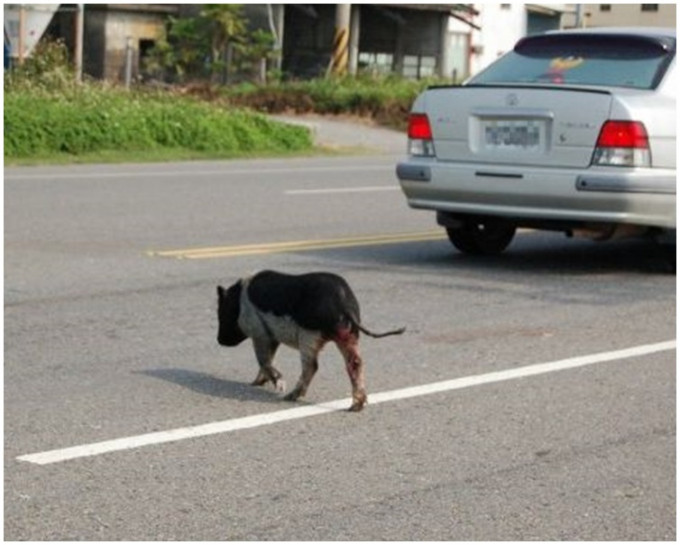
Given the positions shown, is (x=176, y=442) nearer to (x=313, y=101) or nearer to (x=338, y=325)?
(x=338, y=325)

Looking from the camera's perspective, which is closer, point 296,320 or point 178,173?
point 296,320

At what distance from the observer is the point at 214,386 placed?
763 cm

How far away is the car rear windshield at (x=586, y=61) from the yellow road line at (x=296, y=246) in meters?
1.69

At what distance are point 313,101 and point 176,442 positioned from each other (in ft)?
91.0

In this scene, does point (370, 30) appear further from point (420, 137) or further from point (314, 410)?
point (314, 410)

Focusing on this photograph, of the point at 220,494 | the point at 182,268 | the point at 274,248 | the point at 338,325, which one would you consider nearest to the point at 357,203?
A: the point at 274,248

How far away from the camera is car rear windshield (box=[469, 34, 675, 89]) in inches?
452

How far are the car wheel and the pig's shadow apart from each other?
15.4ft

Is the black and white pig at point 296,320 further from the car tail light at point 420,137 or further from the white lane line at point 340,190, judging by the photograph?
the white lane line at point 340,190

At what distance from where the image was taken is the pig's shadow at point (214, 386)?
7.43m

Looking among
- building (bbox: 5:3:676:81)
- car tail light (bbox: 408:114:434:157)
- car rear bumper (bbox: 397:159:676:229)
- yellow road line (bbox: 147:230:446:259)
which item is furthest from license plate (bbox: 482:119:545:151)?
building (bbox: 5:3:676:81)

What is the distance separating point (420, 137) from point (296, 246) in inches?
57.0

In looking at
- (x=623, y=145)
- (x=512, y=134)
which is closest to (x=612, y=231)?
(x=623, y=145)

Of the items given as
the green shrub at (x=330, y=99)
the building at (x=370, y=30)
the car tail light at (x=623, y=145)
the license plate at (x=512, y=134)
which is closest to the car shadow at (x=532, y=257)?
the license plate at (x=512, y=134)
